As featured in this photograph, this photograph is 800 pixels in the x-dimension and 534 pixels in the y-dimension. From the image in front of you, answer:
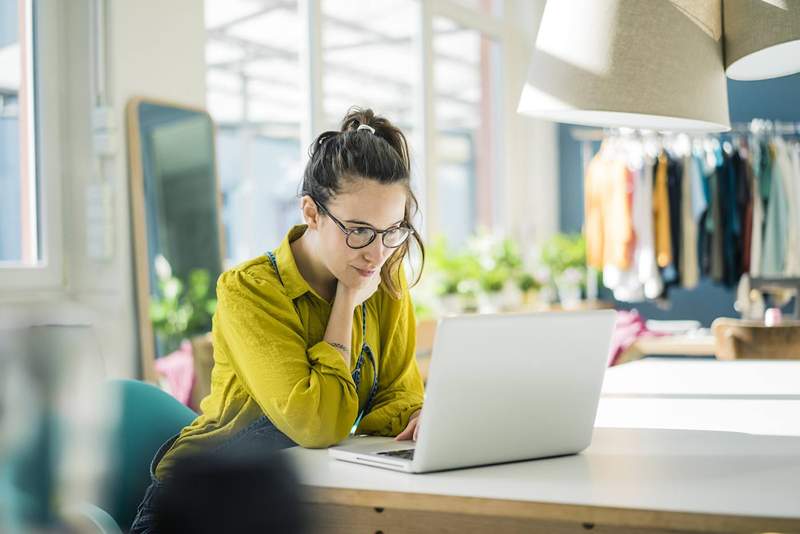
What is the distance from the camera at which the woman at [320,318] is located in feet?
5.16

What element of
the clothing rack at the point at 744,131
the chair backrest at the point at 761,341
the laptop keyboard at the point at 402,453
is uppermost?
the clothing rack at the point at 744,131

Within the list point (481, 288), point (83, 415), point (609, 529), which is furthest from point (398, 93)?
point (83, 415)

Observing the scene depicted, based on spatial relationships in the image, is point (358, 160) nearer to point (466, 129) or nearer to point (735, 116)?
point (466, 129)

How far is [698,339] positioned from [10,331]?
4.56 m

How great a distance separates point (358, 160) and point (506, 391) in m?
0.53

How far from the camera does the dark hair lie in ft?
5.52

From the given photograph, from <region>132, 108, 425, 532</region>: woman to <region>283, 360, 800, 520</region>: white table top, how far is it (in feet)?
0.31

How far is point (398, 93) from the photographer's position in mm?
5555

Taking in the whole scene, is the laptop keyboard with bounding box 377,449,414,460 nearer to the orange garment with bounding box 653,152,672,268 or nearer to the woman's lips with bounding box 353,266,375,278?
the woman's lips with bounding box 353,266,375,278

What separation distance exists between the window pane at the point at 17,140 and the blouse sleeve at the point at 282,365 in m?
1.68

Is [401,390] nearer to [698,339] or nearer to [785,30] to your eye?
[785,30]

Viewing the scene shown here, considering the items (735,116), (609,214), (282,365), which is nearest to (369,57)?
(609,214)

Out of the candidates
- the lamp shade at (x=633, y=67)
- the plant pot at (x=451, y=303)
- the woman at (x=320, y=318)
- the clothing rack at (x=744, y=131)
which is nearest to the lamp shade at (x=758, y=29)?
the lamp shade at (x=633, y=67)

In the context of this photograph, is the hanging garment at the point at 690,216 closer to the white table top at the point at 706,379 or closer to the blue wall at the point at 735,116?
the blue wall at the point at 735,116
